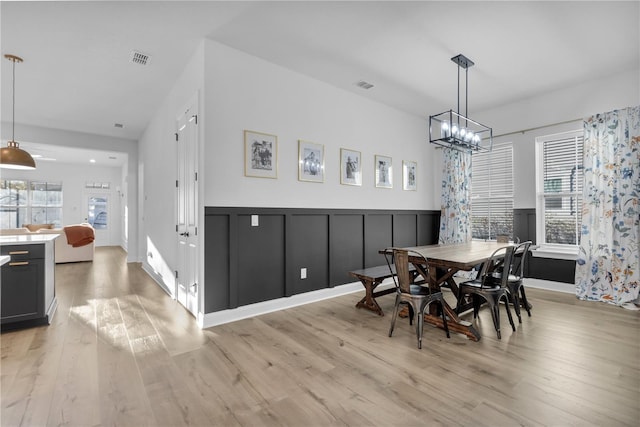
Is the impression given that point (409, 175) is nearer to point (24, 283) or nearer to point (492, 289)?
point (492, 289)

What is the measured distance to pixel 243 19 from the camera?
2.80 metres

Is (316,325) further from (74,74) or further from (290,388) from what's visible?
(74,74)

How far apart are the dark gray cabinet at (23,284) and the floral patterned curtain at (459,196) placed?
5.74 meters

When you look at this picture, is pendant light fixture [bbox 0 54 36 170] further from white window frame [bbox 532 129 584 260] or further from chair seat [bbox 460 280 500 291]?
white window frame [bbox 532 129 584 260]

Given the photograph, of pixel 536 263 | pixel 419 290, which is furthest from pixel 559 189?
pixel 419 290

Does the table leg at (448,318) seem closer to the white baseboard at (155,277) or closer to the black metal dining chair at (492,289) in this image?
the black metal dining chair at (492,289)

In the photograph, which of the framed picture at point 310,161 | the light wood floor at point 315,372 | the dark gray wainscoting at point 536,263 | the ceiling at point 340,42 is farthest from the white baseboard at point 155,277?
the dark gray wainscoting at point 536,263

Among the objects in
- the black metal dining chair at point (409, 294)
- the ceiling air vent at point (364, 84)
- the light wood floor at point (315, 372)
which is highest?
the ceiling air vent at point (364, 84)

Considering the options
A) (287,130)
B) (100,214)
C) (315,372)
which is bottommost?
(315,372)

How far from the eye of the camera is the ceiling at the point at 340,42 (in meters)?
2.69

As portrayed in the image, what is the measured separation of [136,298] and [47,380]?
6.97 feet

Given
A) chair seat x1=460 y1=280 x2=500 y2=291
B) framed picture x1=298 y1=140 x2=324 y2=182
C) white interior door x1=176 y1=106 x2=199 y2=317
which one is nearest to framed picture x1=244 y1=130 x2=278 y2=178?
framed picture x1=298 y1=140 x2=324 y2=182

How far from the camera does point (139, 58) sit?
348 cm

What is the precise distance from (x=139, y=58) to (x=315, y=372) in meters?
3.86
